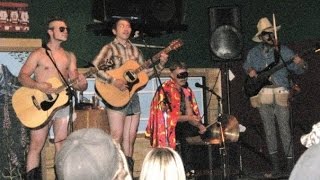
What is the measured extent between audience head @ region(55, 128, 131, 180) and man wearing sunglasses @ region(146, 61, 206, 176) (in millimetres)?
5112

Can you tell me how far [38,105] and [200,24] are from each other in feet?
13.1

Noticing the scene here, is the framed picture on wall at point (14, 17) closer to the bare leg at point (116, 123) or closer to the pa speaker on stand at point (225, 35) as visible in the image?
the bare leg at point (116, 123)

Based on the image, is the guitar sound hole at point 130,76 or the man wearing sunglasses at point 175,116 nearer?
the guitar sound hole at point 130,76

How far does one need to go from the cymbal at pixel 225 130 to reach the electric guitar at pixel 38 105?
210 centimetres

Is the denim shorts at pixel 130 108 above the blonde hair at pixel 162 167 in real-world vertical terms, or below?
below

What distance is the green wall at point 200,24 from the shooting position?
8.23m

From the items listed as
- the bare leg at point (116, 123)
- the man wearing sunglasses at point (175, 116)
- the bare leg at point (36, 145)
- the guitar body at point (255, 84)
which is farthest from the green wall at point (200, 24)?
the bare leg at point (36, 145)

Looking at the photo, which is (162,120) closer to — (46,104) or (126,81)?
(126,81)

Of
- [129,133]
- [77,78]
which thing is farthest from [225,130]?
[77,78]

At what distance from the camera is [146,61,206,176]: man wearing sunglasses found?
7.32 m

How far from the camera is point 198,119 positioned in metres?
7.63

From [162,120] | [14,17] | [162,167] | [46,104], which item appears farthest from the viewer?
[14,17]

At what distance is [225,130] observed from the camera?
7.39 m

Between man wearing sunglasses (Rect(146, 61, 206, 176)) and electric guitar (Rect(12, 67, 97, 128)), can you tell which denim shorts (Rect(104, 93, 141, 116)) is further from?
electric guitar (Rect(12, 67, 97, 128))
